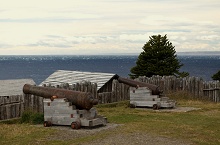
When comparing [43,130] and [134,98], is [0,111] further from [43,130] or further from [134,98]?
[134,98]

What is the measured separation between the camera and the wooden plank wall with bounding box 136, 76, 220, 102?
86.1ft

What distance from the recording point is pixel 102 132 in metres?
14.1

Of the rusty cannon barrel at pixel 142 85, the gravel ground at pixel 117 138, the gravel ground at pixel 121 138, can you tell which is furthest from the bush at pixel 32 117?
the rusty cannon barrel at pixel 142 85

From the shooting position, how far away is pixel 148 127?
15125mm

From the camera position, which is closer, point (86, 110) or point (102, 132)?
point (102, 132)

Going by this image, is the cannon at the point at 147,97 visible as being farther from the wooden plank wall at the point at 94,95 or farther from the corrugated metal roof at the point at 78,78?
the corrugated metal roof at the point at 78,78

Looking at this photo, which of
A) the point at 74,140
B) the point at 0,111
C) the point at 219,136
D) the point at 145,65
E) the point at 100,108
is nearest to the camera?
the point at 74,140

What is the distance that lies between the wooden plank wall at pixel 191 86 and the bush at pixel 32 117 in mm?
9927

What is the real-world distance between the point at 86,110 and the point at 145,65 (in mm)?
26217

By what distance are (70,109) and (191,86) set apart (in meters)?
13.7

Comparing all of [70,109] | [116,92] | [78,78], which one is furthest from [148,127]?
[78,78]

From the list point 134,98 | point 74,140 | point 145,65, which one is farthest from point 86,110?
point 145,65

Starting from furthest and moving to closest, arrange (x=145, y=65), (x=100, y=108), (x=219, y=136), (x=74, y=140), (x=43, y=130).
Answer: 1. (x=145, y=65)
2. (x=100, y=108)
3. (x=43, y=130)
4. (x=219, y=136)
5. (x=74, y=140)

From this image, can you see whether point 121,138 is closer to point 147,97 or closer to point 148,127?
point 148,127
